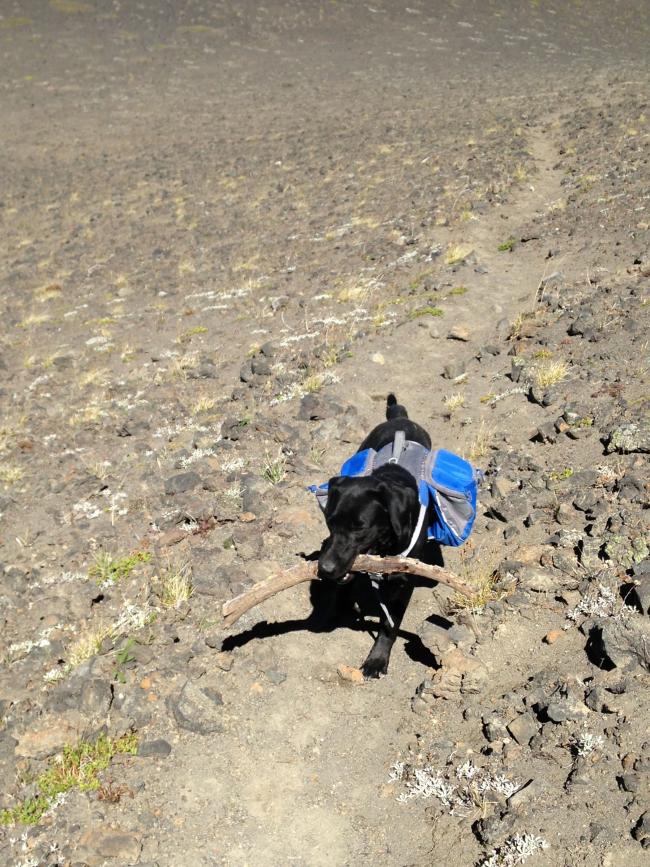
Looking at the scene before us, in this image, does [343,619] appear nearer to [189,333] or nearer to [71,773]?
[71,773]

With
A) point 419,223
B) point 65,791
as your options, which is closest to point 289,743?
point 65,791

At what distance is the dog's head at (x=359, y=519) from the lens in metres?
5.32

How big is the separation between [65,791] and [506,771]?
270cm

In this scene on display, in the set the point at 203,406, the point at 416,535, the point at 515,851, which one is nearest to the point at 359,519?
the point at 416,535

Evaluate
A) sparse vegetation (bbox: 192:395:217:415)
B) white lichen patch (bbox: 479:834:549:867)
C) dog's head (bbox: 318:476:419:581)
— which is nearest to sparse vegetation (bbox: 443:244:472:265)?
sparse vegetation (bbox: 192:395:217:415)

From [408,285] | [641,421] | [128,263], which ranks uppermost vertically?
[641,421]

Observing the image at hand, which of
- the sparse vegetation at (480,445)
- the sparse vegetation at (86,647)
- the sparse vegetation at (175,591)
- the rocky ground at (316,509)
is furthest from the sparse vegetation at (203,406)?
the sparse vegetation at (86,647)

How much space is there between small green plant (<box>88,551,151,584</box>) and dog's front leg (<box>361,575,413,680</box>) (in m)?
2.33

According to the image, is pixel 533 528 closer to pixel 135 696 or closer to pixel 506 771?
pixel 506 771

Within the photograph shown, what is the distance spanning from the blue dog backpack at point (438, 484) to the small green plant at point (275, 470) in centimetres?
171

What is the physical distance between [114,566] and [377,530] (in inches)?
106

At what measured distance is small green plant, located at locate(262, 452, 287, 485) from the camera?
791 cm

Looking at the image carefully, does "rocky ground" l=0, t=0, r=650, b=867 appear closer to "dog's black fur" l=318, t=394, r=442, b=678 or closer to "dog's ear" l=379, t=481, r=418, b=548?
"dog's black fur" l=318, t=394, r=442, b=678

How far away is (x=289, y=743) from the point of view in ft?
16.9
